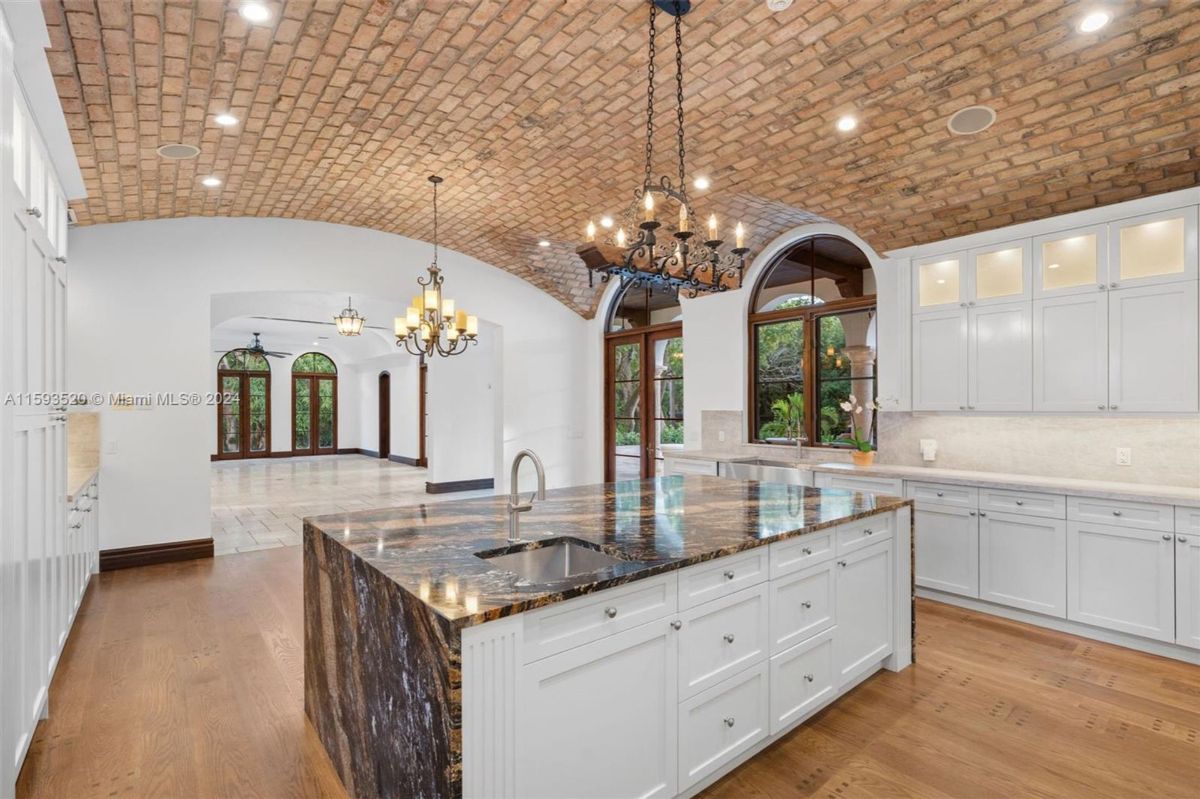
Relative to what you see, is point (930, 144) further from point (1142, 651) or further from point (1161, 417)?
point (1142, 651)

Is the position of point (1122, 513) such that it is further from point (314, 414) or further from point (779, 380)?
point (314, 414)

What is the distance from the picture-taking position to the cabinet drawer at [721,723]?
2.16m

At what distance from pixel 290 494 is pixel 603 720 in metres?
9.17

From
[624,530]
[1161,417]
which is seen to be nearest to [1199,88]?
[1161,417]

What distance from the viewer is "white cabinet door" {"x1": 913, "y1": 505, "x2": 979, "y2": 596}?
420cm

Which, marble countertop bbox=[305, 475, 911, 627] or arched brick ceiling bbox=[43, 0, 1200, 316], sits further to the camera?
arched brick ceiling bbox=[43, 0, 1200, 316]

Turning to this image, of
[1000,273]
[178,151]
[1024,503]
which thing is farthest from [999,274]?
[178,151]

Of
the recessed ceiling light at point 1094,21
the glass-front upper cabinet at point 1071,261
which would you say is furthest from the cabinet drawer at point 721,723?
the glass-front upper cabinet at point 1071,261

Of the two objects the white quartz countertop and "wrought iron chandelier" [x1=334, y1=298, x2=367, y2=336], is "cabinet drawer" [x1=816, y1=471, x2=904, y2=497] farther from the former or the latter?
"wrought iron chandelier" [x1=334, y1=298, x2=367, y2=336]

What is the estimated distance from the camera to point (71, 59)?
2953mm

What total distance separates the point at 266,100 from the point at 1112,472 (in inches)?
225

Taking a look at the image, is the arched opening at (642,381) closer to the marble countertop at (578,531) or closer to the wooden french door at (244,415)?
the marble countertop at (578,531)

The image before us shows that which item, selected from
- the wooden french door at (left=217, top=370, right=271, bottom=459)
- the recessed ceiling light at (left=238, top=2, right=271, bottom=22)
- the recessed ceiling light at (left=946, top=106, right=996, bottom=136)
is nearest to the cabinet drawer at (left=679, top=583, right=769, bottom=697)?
the recessed ceiling light at (left=946, top=106, right=996, bottom=136)

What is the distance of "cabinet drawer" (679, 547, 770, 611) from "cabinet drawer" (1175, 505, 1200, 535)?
265 centimetres
